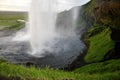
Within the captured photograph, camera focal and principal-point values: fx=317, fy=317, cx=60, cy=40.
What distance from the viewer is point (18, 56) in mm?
57969

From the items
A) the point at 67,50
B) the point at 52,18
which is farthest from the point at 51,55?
the point at 52,18

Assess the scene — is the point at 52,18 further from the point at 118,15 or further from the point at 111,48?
the point at 118,15

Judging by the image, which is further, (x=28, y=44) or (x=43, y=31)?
(x=43, y=31)

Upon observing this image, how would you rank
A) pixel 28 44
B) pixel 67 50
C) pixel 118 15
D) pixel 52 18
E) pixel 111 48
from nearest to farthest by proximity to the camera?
pixel 118 15 → pixel 111 48 → pixel 67 50 → pixel 28 44 → pixel 52 18

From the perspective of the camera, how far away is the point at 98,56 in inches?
2175

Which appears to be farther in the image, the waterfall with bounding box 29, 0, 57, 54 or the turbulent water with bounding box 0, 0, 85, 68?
the waterfall with bounding box 29, 0, 57, 54

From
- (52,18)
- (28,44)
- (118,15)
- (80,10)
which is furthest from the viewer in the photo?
(80,10)

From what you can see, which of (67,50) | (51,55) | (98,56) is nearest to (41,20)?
(67,50)

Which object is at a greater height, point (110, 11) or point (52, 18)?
point (110, 11)

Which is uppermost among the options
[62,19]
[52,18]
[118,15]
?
[118,15]

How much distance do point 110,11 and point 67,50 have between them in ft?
120

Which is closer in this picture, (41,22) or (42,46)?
(42,46)

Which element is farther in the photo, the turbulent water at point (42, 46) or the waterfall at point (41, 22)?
the waterfall at point (41, 22)

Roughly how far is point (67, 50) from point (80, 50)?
2.77 metres
